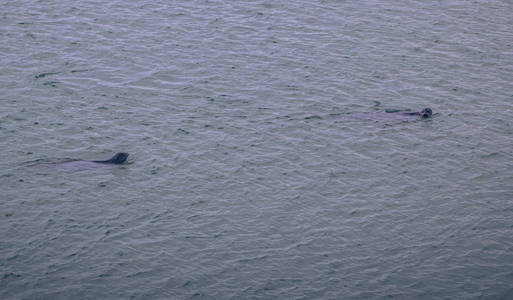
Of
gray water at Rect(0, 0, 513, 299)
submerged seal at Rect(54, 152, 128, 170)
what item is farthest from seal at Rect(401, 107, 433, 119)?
submerged seal at Rect(54, 152, 128, 170)

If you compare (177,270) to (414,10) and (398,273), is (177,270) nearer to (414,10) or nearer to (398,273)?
(398,273)

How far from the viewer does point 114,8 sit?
4053 cm

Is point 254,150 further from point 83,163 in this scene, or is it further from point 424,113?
point 424,113

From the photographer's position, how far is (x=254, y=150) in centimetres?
2900

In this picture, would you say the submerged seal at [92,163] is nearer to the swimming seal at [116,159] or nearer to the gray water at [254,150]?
the swimming seal at [116,159]

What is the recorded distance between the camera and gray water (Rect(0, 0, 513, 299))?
73.4 ft

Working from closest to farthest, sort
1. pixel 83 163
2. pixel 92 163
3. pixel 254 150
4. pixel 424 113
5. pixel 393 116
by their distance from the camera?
1. pixel 83 163
2. pixel 92 163
3. pixel 254 150
4. pixel 424 113
5. pixel 393 116

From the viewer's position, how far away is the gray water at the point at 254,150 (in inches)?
880

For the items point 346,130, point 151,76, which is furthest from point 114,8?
point 346,130

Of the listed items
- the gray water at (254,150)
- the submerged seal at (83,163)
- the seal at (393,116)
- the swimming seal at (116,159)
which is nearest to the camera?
the gray water at (254,150)

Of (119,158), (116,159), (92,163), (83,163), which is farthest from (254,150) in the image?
(83,163)

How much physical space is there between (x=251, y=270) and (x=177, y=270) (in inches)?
97.8

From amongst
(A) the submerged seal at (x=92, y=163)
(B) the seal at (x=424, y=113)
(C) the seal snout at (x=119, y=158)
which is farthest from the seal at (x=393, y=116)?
(A) the submerged seal at (x=92, y=163)

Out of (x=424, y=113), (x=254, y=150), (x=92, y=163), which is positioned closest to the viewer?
(x=92, y=163)
